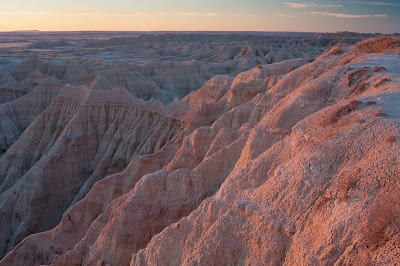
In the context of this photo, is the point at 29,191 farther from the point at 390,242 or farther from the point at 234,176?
the point at 390,242

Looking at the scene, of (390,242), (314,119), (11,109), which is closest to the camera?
(390,242)


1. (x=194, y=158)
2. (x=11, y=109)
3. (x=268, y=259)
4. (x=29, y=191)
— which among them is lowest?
(x=29, y=191)

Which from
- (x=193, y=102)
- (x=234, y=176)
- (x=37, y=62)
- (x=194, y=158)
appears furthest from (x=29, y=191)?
(x=37, y=62)

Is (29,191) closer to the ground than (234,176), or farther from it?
closer to the ground

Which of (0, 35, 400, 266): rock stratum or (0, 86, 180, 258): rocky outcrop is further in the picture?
(0, 86, 180, 258): rocky outcrop

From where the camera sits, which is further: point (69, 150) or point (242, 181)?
point (69, 150)

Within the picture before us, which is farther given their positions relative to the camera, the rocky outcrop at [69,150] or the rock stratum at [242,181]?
the rocky outcrop at [69,150]

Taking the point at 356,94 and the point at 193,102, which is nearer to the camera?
the point at 356,94

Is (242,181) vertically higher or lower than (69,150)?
higher
